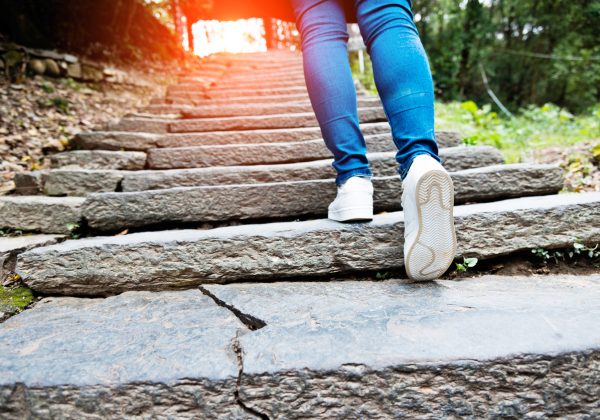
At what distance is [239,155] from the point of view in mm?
2203

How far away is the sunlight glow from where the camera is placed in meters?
9.12

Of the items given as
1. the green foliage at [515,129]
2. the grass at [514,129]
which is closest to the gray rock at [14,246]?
the grass at [514,129]

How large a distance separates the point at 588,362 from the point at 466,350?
228mm

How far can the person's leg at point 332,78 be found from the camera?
1.15 metres

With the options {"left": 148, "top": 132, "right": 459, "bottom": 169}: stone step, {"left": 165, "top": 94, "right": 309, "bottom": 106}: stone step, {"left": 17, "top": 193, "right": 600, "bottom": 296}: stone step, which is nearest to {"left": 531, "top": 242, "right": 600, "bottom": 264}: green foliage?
{"left": 17, "top": 193, "right": 600, "bottom": 296}: stone step

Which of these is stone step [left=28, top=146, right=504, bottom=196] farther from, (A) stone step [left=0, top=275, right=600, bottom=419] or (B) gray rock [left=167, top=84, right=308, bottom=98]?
(B) gray rock [left=167, top=84, right=308, bottom=98]

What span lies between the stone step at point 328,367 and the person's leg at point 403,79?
44cm

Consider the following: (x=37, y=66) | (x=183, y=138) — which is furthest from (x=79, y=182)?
(x=37, y=66)

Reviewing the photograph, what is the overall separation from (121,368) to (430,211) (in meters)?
0.78

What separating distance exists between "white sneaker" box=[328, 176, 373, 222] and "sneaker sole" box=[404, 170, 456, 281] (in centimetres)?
25

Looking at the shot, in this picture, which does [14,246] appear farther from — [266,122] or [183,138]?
[266,122]

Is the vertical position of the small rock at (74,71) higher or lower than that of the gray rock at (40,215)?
higher

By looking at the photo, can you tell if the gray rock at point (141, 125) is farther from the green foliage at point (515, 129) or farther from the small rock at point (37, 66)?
the green foliage at point (515, 129)

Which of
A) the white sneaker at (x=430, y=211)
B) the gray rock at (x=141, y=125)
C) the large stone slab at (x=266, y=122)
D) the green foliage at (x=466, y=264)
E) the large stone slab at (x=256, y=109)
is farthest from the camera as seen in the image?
the large stone slab at (x=256, y=109)
